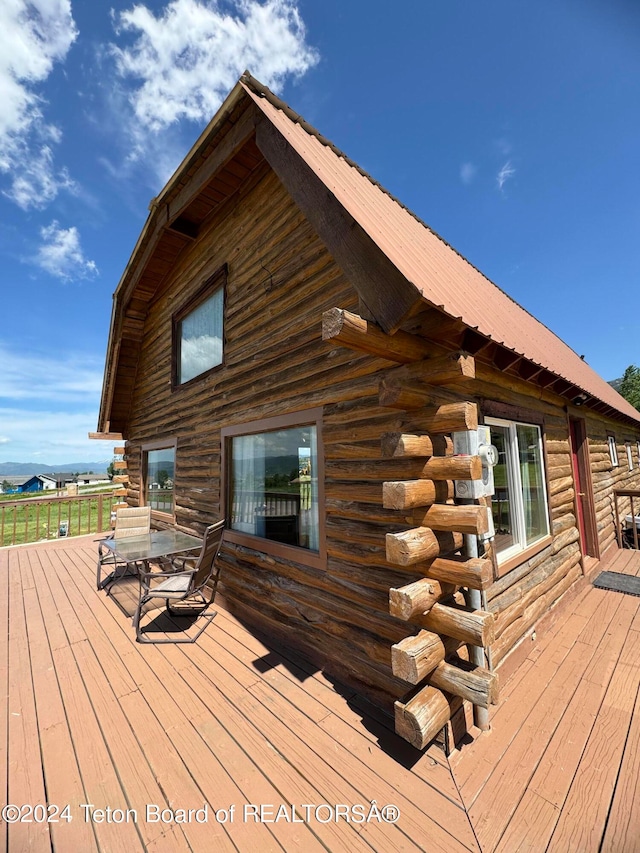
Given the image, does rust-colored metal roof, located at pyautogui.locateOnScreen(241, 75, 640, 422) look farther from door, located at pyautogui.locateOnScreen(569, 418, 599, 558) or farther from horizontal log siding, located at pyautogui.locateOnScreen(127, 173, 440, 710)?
door, located at pyautogui.locateOnScreen(569, 418, 599, 558)

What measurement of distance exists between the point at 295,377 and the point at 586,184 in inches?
338

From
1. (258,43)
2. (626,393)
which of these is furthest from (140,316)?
(626,393)

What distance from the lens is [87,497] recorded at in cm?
873

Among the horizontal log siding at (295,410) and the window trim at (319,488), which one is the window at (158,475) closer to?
the horizontal log siding at (295,410)

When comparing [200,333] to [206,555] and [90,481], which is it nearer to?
[206,555]

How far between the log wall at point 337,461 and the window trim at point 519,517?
0.43 ft

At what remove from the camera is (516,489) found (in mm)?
3469

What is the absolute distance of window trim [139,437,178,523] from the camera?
6063mm

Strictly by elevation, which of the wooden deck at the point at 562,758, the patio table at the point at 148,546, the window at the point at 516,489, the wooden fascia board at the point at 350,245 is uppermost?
the wooden fascia board at the point at 350,245

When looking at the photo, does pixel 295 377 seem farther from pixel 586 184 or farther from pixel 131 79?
pixel 586 184

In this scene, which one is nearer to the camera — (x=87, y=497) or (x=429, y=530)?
(x=429, y=530)

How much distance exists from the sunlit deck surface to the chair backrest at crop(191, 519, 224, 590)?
635 mm

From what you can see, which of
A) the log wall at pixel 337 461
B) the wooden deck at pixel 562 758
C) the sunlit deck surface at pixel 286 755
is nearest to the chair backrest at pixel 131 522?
the log wall at pixel 337 461

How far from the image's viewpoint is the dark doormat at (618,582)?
4637 millimetres
